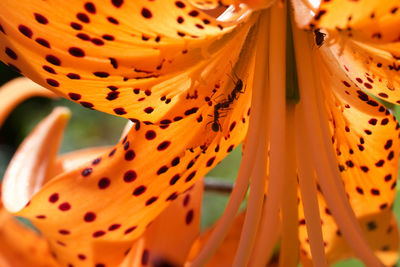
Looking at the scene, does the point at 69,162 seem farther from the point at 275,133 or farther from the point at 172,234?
the point at 275,133

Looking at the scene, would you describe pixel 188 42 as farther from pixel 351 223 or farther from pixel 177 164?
pixel 351 223

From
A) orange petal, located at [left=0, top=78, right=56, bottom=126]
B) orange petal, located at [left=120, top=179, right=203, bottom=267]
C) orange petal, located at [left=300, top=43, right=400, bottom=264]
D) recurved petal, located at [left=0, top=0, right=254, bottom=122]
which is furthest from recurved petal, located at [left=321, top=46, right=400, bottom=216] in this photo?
orange petal, located at [left=0, top=78, right=56, bottom=126]

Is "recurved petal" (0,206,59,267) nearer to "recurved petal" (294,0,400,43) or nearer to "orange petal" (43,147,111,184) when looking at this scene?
"orange petal" (43,147,111,184)

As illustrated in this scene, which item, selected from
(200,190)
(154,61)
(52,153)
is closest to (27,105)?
(52,153)

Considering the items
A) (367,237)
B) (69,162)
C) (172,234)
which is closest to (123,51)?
(172,234)

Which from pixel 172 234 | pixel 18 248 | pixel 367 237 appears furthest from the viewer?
pixel 18 248
